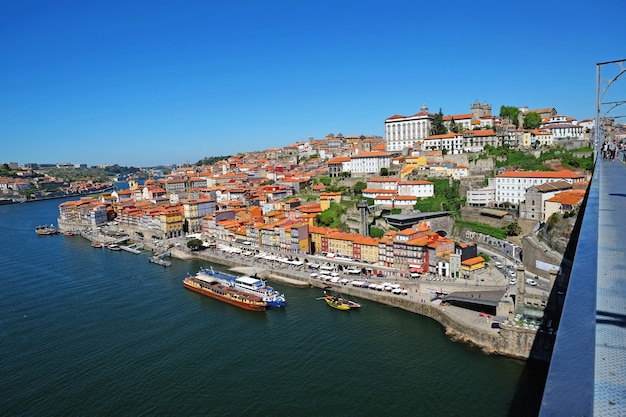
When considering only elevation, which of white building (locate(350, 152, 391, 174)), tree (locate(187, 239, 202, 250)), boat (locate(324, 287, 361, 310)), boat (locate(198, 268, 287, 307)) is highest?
white building (locate(350, 152, 391, 174))

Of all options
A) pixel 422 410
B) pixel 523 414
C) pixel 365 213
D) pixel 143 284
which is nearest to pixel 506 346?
pixel 523 414

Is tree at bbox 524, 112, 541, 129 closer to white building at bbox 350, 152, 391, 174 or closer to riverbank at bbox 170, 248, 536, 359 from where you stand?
white building at bbox 350, 152, 391, 174

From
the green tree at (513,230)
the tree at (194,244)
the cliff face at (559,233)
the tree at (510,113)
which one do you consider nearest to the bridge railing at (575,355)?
the cliff face at (559,233)

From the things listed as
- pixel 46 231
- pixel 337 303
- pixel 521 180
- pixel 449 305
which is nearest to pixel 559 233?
pixel 449 305

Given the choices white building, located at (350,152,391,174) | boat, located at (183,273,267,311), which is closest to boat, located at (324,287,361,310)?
boat, located at (183,273,267,311)

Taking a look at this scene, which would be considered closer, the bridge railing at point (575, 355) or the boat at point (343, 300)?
the bridge railing at point (575, 355)

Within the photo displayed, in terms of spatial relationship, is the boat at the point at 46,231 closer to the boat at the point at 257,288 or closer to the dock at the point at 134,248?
the dock at the point at 134,248
